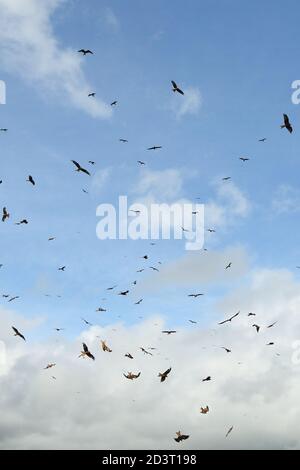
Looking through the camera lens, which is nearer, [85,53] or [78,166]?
[78,166]

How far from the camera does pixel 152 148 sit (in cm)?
4741

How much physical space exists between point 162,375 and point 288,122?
22914mm

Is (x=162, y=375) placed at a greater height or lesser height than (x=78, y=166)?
lesser
